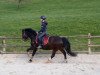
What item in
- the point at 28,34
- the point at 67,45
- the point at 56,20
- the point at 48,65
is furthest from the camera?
the point at 56,20

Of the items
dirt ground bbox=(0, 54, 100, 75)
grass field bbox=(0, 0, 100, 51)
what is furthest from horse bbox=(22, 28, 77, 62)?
grass field bbox=(0, 0, 100, 51)

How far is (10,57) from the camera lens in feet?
56.3

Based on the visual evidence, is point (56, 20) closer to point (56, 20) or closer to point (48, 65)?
point (56, 20)

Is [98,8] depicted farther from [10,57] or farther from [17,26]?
[10,57]

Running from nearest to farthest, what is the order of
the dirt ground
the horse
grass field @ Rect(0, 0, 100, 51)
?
the dirt ground < the horse < grass field @ Rect(0, 0, 100, 51)

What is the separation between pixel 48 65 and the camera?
50.7ft

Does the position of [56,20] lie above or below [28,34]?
below

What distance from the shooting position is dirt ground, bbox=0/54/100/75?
1425cm

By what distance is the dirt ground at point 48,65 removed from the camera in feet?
46.8

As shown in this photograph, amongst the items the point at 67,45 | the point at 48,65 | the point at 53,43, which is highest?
the point at 53,43

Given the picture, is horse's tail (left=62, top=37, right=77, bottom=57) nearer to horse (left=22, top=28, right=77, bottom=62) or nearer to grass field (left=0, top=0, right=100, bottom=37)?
horse (left=22, top=28, right=77, bottom=62)

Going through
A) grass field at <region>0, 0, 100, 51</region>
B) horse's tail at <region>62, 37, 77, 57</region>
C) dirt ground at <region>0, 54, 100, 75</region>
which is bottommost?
grass field at <region>0, 0, 100, 51</region>

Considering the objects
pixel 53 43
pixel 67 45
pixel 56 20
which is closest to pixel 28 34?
pixel 53 43

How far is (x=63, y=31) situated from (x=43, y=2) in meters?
19.2
